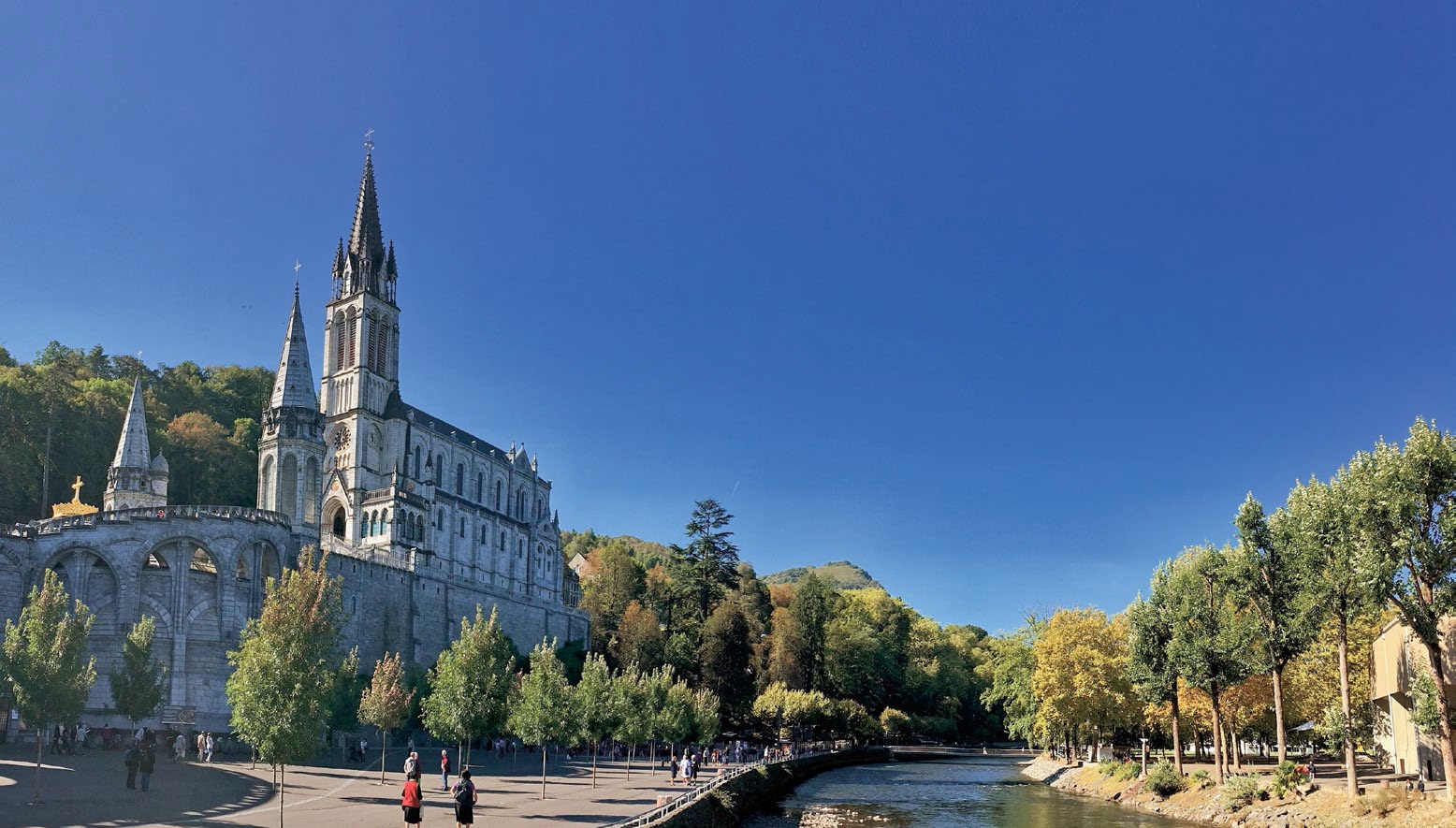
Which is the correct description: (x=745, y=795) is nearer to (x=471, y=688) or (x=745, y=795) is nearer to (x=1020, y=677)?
(x=471, y=688)

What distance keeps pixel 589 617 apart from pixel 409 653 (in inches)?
1317

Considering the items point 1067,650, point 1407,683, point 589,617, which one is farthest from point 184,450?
point 1407,683

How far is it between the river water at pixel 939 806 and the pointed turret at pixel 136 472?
41.0m

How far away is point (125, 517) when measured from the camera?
173ft

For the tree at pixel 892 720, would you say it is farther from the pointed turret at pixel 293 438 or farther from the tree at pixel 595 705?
the tree at pixel 595 705

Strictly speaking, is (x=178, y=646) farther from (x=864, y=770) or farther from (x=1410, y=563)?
(x=1410, y=563)

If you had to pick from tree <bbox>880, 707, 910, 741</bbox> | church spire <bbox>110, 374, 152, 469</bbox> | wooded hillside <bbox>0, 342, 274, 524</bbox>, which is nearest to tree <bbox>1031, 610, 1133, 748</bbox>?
tree <bbox>880, 707, 910, 741</bbox>

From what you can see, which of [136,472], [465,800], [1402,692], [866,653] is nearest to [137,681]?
[465,800]

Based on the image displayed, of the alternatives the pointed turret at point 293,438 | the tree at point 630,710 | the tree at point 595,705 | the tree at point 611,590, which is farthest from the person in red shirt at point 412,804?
the tree at point 611,590

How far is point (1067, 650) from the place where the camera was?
194ft

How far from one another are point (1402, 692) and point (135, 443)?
65.8 metres

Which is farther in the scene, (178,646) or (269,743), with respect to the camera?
(178,646)

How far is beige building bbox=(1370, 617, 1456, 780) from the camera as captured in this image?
116 ft

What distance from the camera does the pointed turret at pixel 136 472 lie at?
65.6 meters
